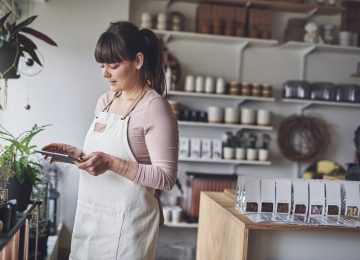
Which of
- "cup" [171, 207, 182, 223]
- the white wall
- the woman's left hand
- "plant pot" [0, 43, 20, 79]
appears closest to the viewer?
the woman's left hand

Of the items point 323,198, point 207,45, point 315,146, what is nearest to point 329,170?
point 315,146

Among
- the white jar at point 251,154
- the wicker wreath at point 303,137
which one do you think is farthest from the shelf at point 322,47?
the white jar at point 251,154

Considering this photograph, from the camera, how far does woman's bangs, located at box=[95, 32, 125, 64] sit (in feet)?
5.37

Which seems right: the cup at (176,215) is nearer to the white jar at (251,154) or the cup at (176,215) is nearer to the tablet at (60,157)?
the white jar at (251,154)

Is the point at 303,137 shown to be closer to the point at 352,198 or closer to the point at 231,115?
the point at 231,115

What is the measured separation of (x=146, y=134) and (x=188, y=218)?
2613 mm

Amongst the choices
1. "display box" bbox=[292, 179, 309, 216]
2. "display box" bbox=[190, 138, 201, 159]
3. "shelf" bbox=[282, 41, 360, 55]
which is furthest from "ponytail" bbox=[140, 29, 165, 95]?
"shelf" bbox=[282, 41, 360, 55]

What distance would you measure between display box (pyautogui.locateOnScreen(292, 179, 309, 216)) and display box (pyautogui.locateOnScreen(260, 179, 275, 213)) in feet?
0.28

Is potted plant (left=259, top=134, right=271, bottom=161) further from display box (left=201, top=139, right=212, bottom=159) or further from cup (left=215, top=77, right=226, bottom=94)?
cup (left=215, top=77, right=226, bottom=94)

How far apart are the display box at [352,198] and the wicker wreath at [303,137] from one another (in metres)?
2.28

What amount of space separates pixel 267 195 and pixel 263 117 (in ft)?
7.30

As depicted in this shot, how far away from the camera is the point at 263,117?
164 inches

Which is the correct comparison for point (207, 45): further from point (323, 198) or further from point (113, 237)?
point (113, 237)

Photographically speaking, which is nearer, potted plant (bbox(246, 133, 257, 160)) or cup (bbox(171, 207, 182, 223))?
cup (bbox(171, 207, 182, 223))
